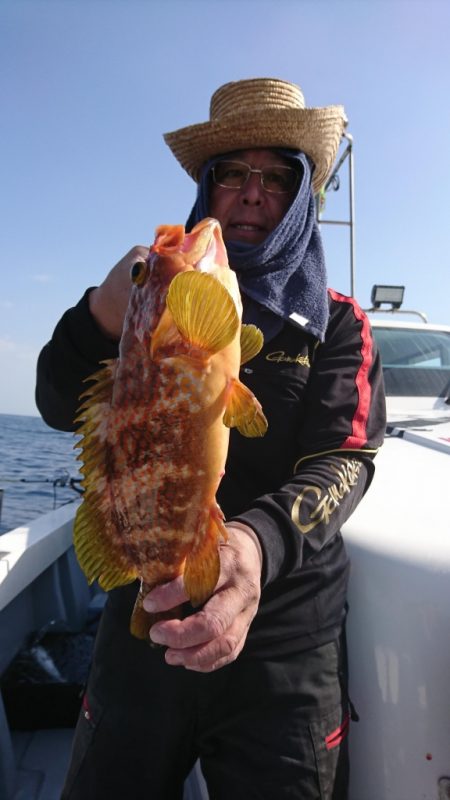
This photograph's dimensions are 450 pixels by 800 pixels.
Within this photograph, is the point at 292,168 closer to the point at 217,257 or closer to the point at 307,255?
the point at 307,255

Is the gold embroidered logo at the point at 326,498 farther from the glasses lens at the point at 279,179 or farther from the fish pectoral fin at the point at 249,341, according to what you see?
the glasses lens at the point at 279,179

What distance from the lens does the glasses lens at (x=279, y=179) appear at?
2.41 metres

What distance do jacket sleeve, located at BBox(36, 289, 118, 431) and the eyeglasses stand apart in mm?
1022

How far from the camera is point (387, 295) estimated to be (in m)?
7.12

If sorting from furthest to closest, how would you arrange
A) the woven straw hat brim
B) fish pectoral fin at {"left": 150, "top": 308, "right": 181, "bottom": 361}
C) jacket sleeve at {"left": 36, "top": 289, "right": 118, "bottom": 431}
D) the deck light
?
the deck light, the woven straw hat brim, jacket sleeve at {"left": 36, "top": 289, "right": 118, "bottom": 431}, fish pectoral fin at {"left": 150, "top": 308, "right": 181, "bottom": 361}

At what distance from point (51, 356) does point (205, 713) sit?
1477mm

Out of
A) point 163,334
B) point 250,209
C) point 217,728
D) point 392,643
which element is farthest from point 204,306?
point 217,728

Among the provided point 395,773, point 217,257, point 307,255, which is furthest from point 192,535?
point 307,255

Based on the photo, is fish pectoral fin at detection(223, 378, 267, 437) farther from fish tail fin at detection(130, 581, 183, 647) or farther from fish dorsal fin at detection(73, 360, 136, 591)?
fish tail fin at detection(130, 581, 183, 647)

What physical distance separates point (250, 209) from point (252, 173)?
0.18 metres

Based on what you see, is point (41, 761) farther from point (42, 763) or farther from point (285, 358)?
point (285, 358)

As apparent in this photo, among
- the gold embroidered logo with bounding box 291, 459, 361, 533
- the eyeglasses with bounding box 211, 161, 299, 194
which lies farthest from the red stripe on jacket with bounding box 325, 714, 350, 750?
the eyeglasses with bounding box 211, 161, 299, 194

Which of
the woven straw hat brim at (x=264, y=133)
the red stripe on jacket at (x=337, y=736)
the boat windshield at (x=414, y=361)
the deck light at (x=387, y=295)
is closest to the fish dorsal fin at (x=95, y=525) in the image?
the red stripe on jacket at (x=337, y=736)

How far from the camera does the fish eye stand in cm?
152
